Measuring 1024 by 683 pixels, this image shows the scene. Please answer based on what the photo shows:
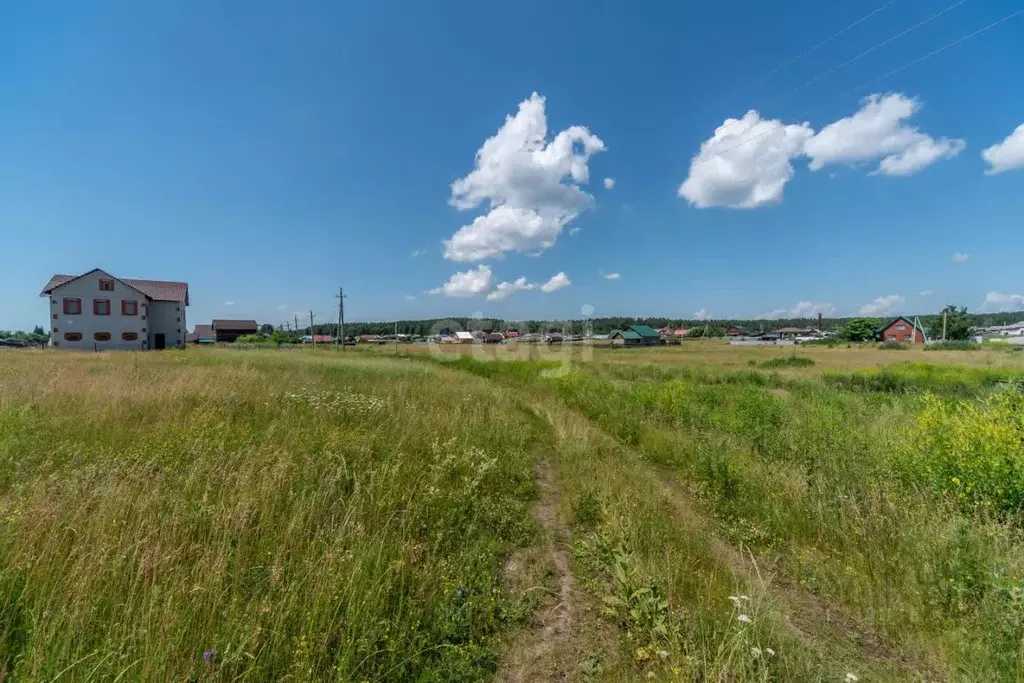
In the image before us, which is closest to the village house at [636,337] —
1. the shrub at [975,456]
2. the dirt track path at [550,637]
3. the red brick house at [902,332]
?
the red brick house at [902,332]

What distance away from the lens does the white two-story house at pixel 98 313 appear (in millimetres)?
32406

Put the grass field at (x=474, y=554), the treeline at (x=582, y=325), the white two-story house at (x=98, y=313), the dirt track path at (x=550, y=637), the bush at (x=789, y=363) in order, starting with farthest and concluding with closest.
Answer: the treeline at (x=582, y=325) → the white two-story house at (x=98, y=313) → the bush at (x=789, y=363) → the dirt track path at (x=550, y=637) → the grass field at (x=474, y=554)

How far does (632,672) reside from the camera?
245 centimetres

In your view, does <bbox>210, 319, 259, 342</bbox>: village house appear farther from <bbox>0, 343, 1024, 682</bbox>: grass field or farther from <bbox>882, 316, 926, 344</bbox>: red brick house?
<bbox>882, 316, 926, 344</bbox>: red brick house

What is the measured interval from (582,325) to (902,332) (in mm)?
66766

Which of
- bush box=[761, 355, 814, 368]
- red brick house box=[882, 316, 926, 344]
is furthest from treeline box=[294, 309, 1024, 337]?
bush box=[761, 355, 814, 368]

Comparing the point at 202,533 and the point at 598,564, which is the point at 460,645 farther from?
the point at 202,533

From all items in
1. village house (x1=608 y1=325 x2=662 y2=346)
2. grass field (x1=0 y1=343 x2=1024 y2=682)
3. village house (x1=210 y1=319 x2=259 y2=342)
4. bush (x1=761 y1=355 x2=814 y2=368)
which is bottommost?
bush (x1=761 y1=355 x2=814 y2=368)

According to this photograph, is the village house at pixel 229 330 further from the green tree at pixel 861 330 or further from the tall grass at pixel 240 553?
the green tree at pixel 861 330

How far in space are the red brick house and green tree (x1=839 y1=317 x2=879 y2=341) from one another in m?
2.97

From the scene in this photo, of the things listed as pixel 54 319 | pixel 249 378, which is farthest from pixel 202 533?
pixel 54 319

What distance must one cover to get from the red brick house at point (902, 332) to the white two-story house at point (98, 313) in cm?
11471

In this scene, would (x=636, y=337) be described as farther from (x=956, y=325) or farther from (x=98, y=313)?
(x=98, y=313)

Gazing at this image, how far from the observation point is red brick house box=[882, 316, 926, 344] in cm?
6694
